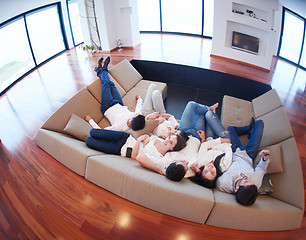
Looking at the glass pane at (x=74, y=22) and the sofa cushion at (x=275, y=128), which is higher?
the glass pane at (x=74, y=22)

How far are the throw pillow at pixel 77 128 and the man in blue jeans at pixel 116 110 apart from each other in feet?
1.09

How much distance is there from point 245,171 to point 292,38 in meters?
4.58

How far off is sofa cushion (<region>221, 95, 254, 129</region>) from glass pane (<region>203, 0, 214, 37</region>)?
148 inches

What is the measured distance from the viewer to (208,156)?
2.46 m

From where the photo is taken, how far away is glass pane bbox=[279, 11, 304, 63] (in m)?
4.90

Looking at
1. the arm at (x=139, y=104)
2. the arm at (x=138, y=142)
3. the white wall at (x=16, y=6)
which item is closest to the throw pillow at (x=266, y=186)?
the arm at (x=138, y=142)

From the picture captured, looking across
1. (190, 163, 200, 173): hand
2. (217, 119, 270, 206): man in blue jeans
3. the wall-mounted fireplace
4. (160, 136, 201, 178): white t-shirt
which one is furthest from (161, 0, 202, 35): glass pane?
(190, 163, 200, 173): hand

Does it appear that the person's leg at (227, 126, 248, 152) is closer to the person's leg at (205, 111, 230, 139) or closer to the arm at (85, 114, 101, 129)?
the person's leg at (205, 111, 230, 139)

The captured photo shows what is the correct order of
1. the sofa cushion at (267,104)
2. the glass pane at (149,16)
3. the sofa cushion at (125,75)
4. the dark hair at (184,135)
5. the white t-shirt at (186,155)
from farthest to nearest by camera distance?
the glass pane at (149,16) → the sofa cushion at (125,75) → the sofa cushion at (267,104) → the dark hair at (184,135) → the white t-shirt at (186,155)

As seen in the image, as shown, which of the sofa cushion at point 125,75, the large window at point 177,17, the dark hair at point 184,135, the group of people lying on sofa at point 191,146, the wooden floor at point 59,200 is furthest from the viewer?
the large window at point 177,17

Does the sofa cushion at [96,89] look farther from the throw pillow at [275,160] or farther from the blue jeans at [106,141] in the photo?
the throw pillow at [275,160]

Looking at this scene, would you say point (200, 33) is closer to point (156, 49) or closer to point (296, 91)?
point (156, 49)

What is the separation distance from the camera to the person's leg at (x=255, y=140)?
254cm

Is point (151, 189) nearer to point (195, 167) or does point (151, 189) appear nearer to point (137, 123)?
point (195, 167)
